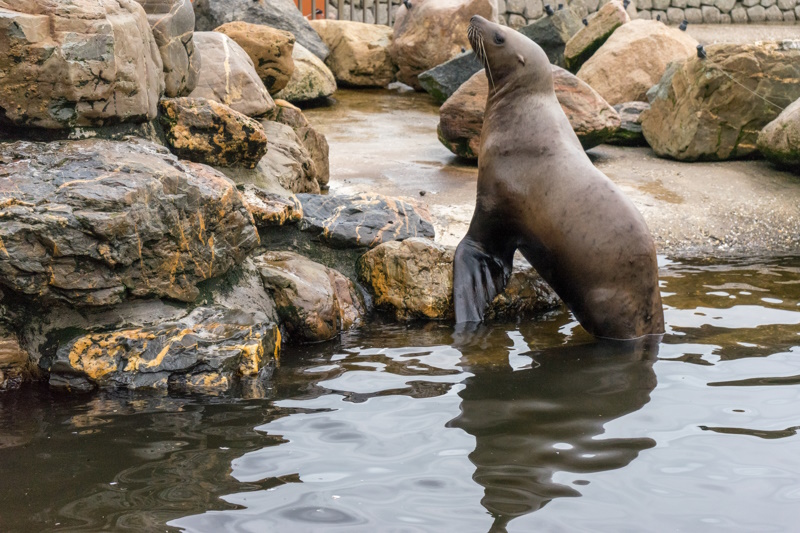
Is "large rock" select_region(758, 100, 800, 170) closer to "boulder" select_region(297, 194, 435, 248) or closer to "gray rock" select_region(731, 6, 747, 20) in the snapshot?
"boulder" select_region(297, 194, 435, 248)

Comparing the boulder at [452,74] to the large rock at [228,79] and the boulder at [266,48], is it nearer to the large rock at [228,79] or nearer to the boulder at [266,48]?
the boulder at [266,48]

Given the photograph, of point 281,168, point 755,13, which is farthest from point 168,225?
point 755,13

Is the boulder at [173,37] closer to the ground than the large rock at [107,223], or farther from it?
farther from it

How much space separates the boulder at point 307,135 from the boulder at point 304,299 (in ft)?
6.83

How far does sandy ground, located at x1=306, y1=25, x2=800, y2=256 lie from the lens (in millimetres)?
6719

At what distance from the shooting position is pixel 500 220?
4953mm

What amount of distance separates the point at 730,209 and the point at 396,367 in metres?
4.42

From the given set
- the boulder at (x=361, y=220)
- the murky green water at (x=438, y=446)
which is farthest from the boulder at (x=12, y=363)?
the boulder at (x=361, y=220)

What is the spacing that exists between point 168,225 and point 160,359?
0.65 metres

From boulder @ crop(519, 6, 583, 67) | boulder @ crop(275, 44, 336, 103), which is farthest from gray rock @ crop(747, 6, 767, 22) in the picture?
boulder @ crop(275, 44, 336, 103)

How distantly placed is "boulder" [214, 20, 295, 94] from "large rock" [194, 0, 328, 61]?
3164mm

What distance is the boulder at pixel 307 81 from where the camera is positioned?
11.3 meters

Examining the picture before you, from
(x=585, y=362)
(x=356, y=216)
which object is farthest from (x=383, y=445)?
(x=356, y=216)

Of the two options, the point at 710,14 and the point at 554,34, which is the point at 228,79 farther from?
the point at 710,14
